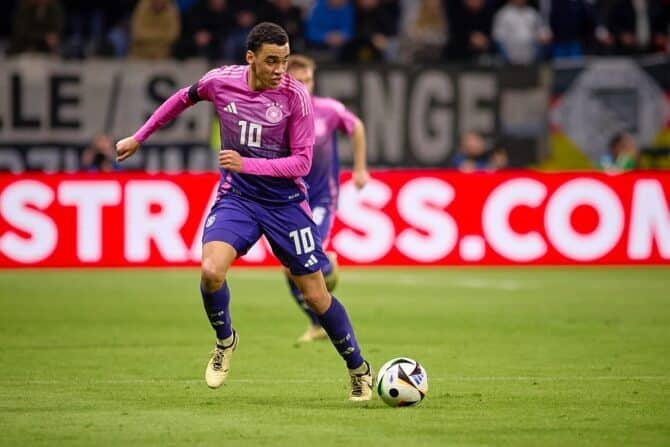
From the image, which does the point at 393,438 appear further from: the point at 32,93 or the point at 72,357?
the point at 32,93

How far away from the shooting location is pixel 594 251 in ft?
65.2

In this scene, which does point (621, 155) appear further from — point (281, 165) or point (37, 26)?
point (281, 165)

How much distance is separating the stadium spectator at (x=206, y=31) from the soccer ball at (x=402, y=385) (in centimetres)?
1473

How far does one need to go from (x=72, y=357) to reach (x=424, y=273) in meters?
9.28

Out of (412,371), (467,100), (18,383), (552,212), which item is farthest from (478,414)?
(467,100)

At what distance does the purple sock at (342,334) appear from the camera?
902 cm

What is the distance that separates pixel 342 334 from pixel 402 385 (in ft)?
1.83

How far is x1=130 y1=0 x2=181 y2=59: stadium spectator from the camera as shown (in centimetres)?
2262

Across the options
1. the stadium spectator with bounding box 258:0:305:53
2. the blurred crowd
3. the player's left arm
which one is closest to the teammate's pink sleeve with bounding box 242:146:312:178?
the player's left arm

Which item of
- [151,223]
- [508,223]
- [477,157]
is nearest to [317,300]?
[151,223]

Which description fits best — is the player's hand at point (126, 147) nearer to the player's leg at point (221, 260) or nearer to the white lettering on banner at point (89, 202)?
the player's leg at point (221, 260)

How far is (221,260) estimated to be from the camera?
348 inches

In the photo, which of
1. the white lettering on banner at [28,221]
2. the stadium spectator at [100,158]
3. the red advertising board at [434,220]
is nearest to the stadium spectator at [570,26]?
the red advertising board at [434,220]

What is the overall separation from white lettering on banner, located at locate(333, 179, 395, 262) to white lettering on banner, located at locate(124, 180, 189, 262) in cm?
220
